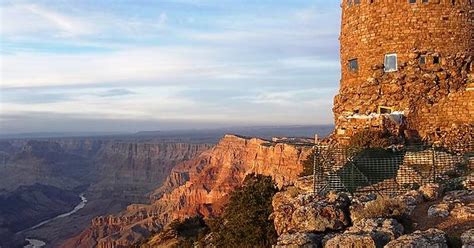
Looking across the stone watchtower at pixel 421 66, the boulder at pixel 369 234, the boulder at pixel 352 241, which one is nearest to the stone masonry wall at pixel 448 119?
the stone watchtower at pixel 421 66

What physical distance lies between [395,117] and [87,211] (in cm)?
11894

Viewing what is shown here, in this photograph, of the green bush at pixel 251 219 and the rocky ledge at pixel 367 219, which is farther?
the green bush at pixel 251 219

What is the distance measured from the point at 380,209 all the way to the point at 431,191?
1751mm

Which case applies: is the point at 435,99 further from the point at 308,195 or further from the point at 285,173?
the point at 285,173

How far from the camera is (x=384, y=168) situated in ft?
45.5

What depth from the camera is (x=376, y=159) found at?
1418cm

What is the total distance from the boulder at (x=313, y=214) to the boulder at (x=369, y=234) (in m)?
0.55

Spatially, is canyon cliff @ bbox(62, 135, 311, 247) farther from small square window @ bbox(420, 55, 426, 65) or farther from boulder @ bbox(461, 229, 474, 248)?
boulder @ bbox(461, 229, 474, 248)

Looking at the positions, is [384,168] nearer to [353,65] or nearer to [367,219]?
[367,219]

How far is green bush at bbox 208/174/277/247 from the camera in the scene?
12.2 meters

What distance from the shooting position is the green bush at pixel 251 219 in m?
12.2

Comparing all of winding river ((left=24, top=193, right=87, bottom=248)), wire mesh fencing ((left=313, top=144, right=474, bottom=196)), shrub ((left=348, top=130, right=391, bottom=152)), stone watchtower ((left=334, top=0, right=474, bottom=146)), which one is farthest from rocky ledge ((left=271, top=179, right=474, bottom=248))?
winding river ((left=24, top=193, right=87, bottom=248))

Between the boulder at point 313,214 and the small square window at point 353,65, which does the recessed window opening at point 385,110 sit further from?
the boulder at point 313,214

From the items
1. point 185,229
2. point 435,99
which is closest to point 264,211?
point 435,99
